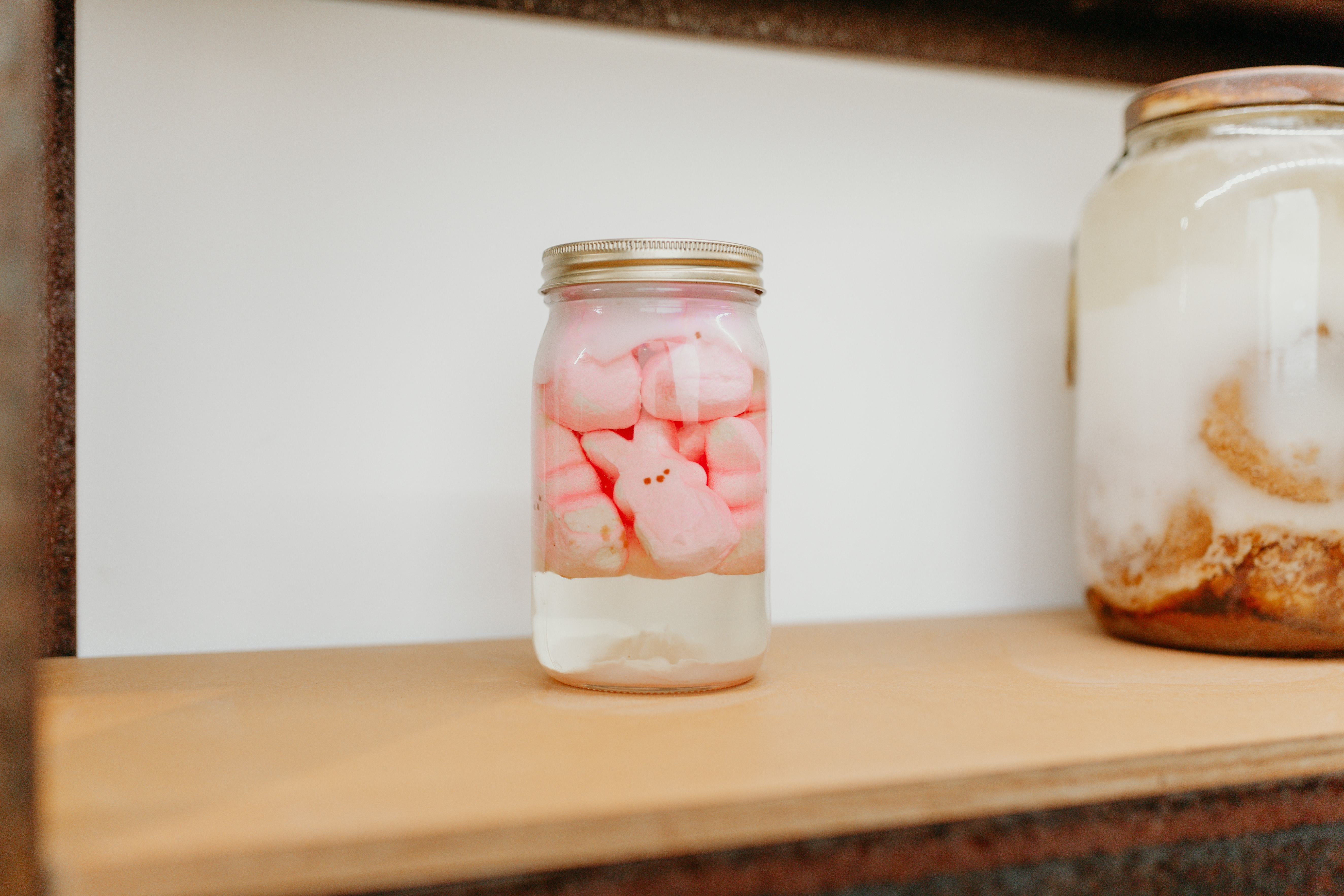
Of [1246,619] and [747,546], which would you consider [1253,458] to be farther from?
[747,546]

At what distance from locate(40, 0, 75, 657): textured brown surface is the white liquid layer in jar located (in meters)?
0.31

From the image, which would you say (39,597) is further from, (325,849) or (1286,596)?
(1286,596)

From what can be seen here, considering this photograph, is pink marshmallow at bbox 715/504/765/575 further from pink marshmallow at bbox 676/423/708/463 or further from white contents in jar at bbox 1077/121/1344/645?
white contents in jar at bbox 1077/121/1344/645

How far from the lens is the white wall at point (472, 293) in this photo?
59 cm

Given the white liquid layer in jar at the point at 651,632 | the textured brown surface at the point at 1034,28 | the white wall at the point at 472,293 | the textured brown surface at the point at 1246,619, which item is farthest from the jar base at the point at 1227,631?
the textured brown surface at the point at 1034,28

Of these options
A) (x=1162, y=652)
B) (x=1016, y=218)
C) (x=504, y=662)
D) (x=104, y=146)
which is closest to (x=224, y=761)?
(x=504, y=662)

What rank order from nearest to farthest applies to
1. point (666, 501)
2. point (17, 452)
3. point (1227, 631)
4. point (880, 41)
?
point (17, 452)
point (666, 501)
point (1227, 631)
point (880, 41)

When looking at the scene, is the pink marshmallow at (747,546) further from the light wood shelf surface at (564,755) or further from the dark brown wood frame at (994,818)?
the dark brown wood frame at (994,818)

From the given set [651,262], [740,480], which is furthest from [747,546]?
[651,262]

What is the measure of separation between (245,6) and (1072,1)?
0.57 m

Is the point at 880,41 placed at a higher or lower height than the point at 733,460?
higher

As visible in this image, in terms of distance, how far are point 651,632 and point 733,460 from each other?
0.10 meters

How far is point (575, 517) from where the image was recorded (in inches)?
19.0

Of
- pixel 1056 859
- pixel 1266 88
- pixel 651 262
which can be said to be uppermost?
pixel 1266 88
